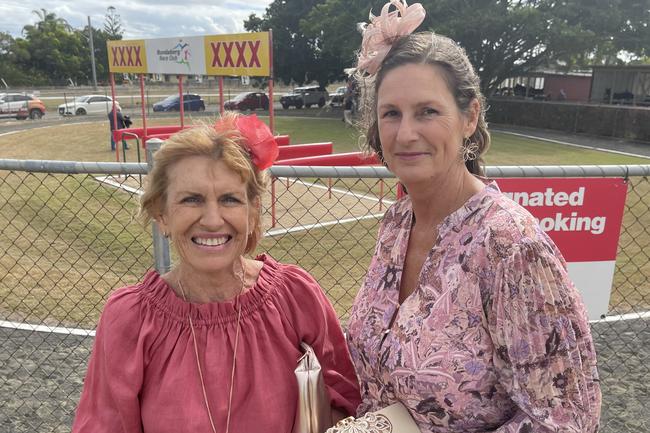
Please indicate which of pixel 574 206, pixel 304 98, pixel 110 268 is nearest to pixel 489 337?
pixel 574 206

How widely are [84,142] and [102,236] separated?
14.7 meters

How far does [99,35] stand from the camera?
62.2 metres

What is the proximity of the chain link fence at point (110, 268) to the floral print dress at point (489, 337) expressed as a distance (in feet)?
3.68

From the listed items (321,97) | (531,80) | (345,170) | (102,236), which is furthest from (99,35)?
(345,170)

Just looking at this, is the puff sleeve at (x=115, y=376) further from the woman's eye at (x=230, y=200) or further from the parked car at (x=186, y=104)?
the parked car at (x=186, y=104)

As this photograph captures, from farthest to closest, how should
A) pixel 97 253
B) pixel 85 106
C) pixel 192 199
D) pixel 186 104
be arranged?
pixel 186 104 → pixel 85 106 → pixel 97 253 → pixel 192 199

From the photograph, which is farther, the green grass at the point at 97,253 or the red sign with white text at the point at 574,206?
the green grass at the point at 97,253

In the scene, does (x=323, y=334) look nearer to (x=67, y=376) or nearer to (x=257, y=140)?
(x=257, y=140)

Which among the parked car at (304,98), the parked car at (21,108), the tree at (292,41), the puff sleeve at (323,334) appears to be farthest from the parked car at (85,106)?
the puff sleeve at (323,334)

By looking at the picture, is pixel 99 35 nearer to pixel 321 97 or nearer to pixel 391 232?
pixel 321 97

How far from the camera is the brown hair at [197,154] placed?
59.6 inches

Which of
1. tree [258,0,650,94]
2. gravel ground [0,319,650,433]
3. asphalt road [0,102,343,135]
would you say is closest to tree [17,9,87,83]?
asphalt road [0,102,343,135]

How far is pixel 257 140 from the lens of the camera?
160cm

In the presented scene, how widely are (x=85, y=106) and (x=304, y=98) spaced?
1512 centimetres
